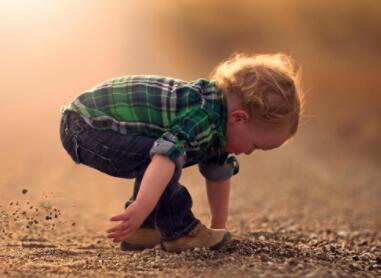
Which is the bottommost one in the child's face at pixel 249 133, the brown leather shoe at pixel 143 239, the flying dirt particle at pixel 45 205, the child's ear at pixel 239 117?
the brown leather shoe at pixel 143 239

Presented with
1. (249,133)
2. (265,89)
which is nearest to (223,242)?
(249,133)

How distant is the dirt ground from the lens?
2996mm

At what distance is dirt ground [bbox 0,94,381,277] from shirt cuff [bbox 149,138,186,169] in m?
0.42

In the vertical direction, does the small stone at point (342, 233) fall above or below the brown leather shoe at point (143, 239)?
below

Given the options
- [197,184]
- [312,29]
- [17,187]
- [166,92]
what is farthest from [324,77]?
[166,92]

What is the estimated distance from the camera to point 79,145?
346 cm

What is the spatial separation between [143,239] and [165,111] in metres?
0.70

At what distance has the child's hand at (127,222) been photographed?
287 cm

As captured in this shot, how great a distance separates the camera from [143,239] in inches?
142

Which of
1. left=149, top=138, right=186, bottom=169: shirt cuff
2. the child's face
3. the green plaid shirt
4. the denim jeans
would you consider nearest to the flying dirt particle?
the denim jeans

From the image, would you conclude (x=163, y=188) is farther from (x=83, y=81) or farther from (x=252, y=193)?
(x=83, y=81)

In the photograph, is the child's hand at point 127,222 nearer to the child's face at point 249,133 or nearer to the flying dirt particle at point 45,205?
the child's face at point 249,133

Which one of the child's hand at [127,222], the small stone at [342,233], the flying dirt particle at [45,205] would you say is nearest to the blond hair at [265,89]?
the child's hand at [127,222]

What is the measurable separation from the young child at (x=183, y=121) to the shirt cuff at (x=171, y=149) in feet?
0.08
